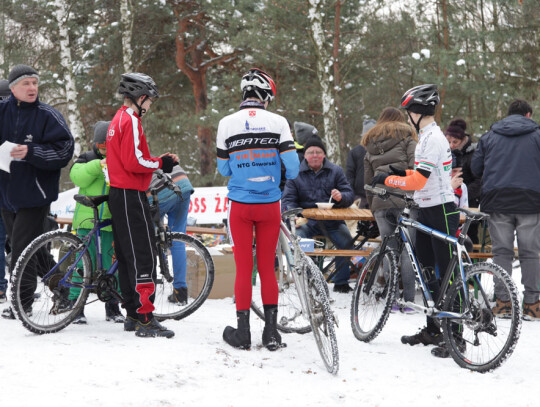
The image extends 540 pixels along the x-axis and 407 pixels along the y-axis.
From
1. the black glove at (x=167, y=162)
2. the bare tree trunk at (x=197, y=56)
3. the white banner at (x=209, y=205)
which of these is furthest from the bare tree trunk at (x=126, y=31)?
the black glove at (x=167, y=162)

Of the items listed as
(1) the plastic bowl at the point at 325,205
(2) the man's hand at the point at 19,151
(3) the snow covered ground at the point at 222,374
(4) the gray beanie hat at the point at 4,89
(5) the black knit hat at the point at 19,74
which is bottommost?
(3) the snow covered ground at the point at 222,374

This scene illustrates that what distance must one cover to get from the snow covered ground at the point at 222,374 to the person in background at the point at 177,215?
489mm

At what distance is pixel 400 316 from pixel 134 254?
3.02 m

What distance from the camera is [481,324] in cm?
462

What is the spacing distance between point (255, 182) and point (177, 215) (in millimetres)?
2461

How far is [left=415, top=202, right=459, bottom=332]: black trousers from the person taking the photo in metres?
5.18

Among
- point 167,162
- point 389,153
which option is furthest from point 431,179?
point 167,162

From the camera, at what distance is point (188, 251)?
6598mm

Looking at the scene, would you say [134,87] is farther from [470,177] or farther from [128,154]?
[470,177]

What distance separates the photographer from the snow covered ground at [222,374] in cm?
382

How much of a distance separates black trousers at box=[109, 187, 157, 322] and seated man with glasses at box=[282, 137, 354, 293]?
10.1ft

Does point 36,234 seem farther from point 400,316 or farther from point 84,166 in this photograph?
point 400,316

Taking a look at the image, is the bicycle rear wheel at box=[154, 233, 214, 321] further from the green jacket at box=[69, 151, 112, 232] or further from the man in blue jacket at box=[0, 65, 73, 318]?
the man in blue jacket at box=[0, 65, 73, 318]

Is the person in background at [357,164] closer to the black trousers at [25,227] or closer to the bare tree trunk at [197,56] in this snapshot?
the black trousers at [25,227]
